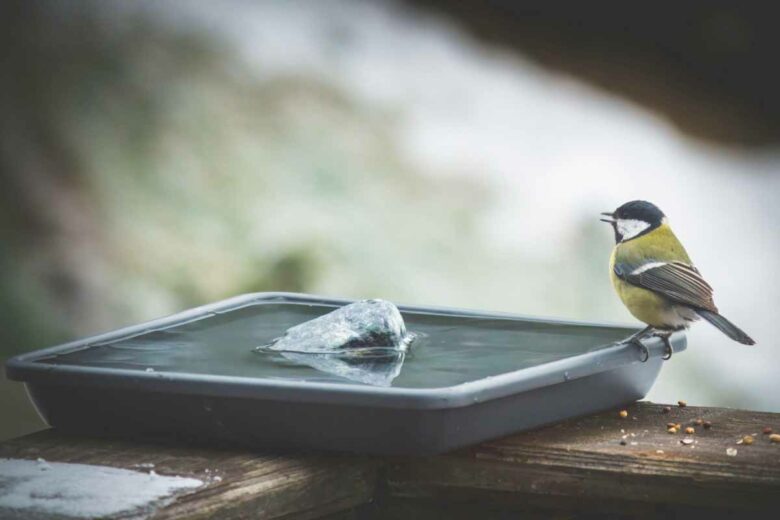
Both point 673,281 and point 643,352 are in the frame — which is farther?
point 673,281

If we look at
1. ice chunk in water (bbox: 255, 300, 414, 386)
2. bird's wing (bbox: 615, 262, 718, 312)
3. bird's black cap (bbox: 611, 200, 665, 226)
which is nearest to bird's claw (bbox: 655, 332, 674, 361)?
ice chunk in water (bbox: 255, 300, 414, 386)

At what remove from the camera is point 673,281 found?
A: 2703 millimetres

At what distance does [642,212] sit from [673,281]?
0.80 ft

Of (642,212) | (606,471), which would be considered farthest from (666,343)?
(642,212)

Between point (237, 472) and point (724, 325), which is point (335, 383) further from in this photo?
point (724, 325)

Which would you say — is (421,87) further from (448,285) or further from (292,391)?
(292,391)

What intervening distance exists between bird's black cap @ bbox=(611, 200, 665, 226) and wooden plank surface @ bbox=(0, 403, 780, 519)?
1.24 meters

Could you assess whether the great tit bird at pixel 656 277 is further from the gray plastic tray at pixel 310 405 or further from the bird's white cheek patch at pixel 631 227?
the gray plastic tray at pixel 310 405

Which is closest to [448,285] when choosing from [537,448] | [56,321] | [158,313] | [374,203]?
[374,203]

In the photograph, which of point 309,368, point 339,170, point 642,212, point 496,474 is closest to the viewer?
point 496,474

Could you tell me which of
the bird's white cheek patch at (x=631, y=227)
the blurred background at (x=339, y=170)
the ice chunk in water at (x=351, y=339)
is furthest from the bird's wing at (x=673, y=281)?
the blurred background at (x=339, y=170)

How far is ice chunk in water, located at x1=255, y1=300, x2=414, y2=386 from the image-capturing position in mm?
1922

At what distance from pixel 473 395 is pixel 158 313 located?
2.68 meters

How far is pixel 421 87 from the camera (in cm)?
423
